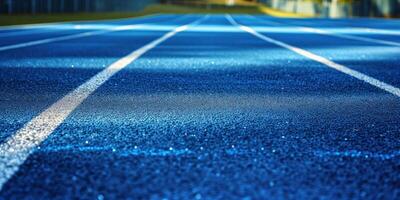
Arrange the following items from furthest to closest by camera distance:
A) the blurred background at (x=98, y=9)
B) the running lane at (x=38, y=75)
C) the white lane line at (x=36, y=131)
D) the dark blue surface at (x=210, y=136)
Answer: the blurred background at (x=98, y=9)
the running lane at (x=38, y=75)
the white lane line at (x=36, y=131)
the dark blue surface at (x=210, y=136)

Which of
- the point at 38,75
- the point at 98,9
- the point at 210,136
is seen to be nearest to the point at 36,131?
the point at 210,136

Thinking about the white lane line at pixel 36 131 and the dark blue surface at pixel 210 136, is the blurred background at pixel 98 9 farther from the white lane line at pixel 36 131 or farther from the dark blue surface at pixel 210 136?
the white lane line at pixel 36 131

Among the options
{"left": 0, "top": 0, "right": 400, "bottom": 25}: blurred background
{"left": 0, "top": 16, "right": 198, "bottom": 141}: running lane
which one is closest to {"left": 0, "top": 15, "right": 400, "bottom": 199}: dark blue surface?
{"left": 0, "top": 16, "right": 198, "bottom": 141}: running lane

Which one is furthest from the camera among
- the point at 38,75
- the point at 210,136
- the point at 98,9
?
the point at 98,9

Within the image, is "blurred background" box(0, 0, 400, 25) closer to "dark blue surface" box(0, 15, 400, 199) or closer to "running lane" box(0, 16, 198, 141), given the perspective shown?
"running lane" box(0, 16, 198, 141)

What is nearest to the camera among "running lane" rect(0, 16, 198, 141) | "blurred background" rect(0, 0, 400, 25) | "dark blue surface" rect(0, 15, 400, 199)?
"dark blue surface" rect(0, 15, 400, 199)

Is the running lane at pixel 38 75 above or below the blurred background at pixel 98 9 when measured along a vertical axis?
above

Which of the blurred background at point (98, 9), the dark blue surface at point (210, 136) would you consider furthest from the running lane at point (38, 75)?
the blurred background at point (98, 9)

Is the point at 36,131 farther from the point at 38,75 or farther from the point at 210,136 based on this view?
the point at 38,75

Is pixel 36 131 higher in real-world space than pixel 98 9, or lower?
higher

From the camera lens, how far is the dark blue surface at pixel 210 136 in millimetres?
1829

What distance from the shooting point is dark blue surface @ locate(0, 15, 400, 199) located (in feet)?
6.00

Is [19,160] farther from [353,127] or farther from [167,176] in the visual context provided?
[353,127]

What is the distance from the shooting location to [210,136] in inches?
102
